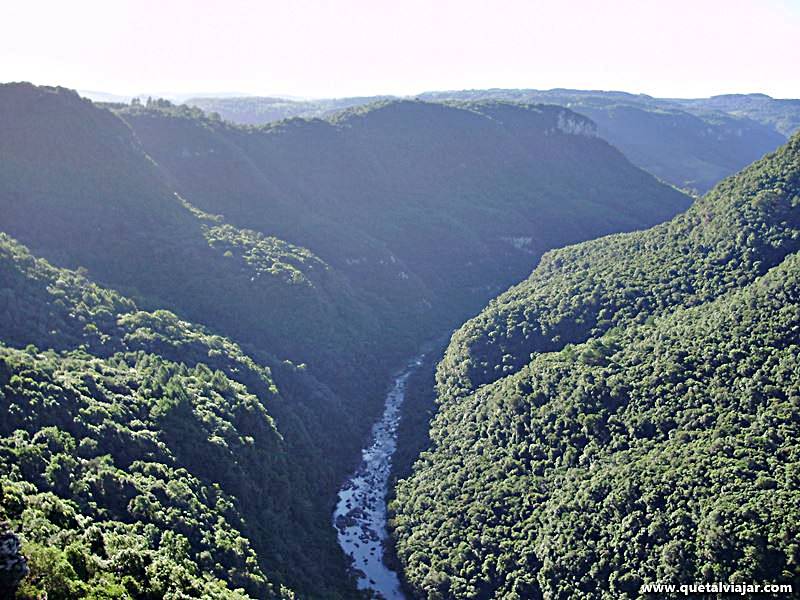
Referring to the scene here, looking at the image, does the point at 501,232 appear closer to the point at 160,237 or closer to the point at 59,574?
the point at 160,237

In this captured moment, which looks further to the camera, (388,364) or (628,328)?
(388,364)

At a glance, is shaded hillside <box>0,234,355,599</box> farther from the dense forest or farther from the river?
the river

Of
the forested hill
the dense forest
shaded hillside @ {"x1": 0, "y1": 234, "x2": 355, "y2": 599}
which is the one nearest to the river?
the dense forest

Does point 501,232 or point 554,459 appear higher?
point 501,232

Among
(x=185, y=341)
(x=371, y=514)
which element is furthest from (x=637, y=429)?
(x=185, y=341)

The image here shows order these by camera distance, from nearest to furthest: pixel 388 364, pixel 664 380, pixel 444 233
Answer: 1. pixel 664 380
2. pixel 388 364
3. pixel 444 233

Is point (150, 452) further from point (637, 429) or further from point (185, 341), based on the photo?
point (637, 429)

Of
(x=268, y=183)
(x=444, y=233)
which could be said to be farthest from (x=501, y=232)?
(x=268, y=183)
